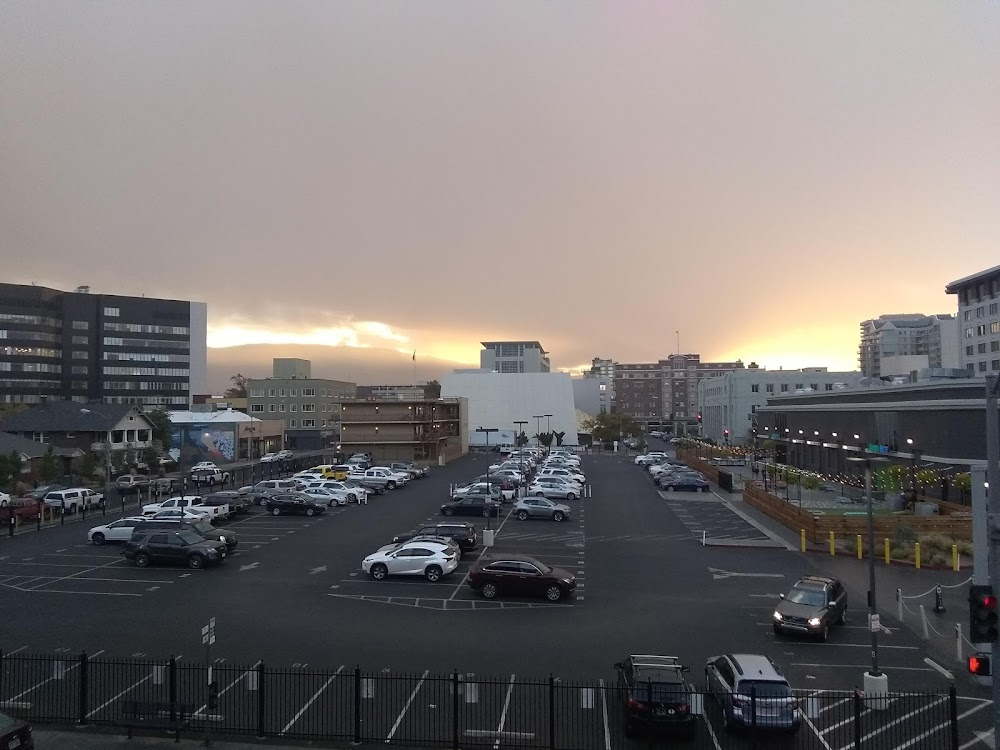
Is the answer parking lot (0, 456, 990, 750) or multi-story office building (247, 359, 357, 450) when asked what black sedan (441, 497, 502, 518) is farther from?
multi-story office building (247, 359, 357, 450)

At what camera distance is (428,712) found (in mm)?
13047

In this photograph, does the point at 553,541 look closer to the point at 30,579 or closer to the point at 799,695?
the point at 799,695

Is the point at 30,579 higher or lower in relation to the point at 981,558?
lower

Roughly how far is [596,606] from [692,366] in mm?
172521

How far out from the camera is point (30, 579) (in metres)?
24.4

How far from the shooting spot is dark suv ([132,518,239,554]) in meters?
Result: 27.7

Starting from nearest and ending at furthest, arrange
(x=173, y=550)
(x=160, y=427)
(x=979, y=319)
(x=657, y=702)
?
1. (x=657, y=702)
2. (x=173, y=550)
3. (x=160, y=427)
4. (x=979, y=319)

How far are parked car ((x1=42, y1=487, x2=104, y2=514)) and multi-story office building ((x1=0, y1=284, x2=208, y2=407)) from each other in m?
71.9

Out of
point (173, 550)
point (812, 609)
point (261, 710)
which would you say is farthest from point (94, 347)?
point (812, 609)

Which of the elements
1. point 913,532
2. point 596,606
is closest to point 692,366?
point 913,532

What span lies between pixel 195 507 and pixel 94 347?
94.6 meters

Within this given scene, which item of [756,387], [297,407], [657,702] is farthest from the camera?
[297,407]

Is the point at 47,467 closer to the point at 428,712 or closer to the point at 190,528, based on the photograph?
the point at 190,528

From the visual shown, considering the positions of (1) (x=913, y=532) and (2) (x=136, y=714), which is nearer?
(2) (x=136, y=714)
